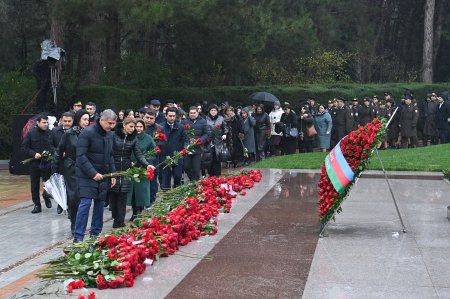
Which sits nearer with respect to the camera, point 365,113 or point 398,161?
point 398,161

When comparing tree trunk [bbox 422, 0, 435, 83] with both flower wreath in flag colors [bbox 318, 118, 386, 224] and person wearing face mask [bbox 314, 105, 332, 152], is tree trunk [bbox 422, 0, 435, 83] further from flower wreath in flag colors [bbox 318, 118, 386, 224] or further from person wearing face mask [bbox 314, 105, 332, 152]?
flower wreath in flag colors [bbox 318, 118, 386, 224]

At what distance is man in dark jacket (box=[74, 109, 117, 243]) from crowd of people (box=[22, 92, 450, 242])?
1 cm

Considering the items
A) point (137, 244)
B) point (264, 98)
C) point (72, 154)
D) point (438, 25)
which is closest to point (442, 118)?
point (264, 98)

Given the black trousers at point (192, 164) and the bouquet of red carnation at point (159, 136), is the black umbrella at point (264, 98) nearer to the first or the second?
the black trousers at point (192, 164)

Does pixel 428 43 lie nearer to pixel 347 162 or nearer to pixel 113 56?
pixel 113 56

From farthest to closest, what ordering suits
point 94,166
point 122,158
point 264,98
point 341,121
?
point 264,98 → point 341,121 → point 122,158 → point 94,166

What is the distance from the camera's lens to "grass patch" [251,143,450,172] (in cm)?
1916

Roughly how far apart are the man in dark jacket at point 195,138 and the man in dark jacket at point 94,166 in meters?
4.53

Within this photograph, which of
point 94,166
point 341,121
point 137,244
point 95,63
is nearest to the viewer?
point 137,244

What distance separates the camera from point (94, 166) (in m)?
10.8

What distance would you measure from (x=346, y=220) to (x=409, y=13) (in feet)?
123

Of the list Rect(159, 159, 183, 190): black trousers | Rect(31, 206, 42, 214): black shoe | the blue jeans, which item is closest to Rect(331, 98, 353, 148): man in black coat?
Rect(159, 159, 183, 190): black trousers

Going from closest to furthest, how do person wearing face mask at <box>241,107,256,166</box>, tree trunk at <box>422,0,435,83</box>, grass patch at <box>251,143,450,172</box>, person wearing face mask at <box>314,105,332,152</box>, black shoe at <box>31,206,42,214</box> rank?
black shoe at <box>31,206,42,214</box> < grass patch at <box>251,143,450,172</box> < person wearing face mask at <box>241,107,256,166</box> < person wearing face mask at <box>314,105,332,152</box> < tree trunk at <box>422,0,435,83</box>

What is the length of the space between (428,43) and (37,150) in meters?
30.8
